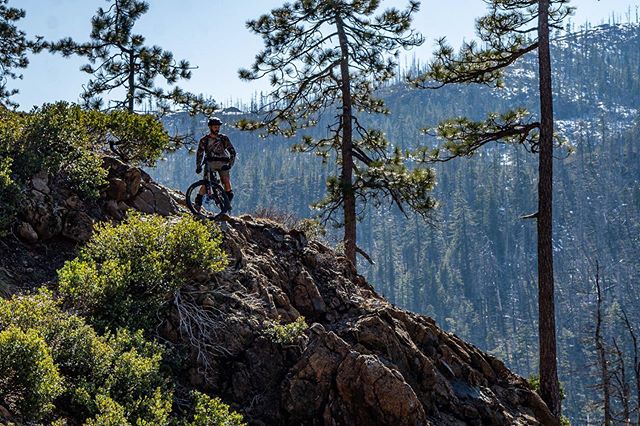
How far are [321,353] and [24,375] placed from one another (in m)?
3.75

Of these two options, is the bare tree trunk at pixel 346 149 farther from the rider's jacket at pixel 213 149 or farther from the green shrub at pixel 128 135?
the rider's jacket at pixel 213 149

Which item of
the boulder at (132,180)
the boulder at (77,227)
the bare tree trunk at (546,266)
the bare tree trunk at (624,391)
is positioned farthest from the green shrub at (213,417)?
the bare tree trunk at (624,391)

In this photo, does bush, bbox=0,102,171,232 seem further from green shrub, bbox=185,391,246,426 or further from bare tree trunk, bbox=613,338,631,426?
bare tree trunk, bbox=613,338,631,426

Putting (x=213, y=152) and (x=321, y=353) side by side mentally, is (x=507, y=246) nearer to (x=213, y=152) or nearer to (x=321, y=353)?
(x=213, y=152)

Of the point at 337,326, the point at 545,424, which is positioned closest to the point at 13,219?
the point at 337,326

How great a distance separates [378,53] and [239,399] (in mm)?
11458

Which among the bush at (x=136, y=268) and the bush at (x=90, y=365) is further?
the bush at (x=136, y=268)

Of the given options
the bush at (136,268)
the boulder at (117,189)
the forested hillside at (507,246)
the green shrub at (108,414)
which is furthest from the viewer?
the forested hillside at (507,246)

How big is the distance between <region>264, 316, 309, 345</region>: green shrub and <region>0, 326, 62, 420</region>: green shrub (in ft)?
11.2

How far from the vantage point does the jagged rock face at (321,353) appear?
7.81 metres

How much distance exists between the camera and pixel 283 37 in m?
16.7

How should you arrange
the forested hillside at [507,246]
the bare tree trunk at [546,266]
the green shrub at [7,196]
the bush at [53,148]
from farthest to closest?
the forested hillside at [507,246], the bare tree trunk at [546,266], the bush at [53,148], the green shrub at [7,196]

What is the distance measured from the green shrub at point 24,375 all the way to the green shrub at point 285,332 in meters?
3.40

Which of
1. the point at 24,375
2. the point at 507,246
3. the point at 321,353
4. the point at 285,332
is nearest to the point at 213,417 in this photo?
the point at 24,375
